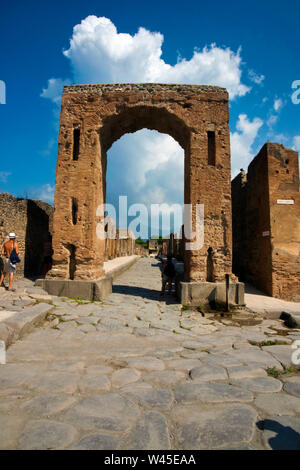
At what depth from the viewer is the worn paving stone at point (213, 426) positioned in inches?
64.4

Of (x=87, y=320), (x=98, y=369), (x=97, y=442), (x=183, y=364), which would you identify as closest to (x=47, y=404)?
(x=97, y=442)

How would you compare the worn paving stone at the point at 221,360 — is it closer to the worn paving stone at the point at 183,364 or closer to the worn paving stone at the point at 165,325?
the worn paving stone at the point at 183,364

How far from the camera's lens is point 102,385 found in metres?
2.42

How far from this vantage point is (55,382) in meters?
2.43

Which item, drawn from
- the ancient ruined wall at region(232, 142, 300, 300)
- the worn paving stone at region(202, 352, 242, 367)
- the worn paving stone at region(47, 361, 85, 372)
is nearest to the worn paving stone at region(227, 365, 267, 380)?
the worn paving stone at region(202, 352, 242, 367)

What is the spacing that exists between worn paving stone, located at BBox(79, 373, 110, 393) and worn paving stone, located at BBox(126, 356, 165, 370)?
1.44 feet

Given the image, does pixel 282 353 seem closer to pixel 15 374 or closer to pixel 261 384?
pixel 261 384

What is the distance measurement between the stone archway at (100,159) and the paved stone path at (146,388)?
7.70 feet

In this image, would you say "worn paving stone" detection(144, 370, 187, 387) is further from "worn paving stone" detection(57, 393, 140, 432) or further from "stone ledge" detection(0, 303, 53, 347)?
"stone ledge" detection(0, 303, 53, 347)

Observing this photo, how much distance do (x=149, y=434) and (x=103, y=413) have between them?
42cm

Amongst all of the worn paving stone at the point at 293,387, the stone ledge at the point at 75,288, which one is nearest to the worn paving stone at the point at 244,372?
the worn paving stone at the point at 293,387

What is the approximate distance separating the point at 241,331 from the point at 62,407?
352cm
